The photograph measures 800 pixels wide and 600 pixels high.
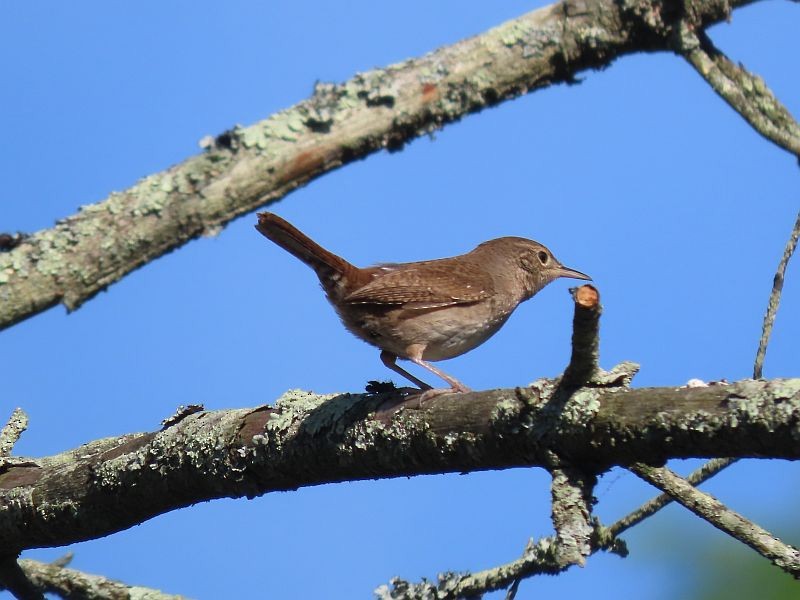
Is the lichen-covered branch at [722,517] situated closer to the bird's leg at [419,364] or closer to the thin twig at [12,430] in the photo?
the bird's leg at [419,364]

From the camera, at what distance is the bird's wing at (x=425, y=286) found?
15.6 ft

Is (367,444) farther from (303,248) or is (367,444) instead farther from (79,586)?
(303,248)

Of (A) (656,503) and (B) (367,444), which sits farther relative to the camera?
(B) (367,444)


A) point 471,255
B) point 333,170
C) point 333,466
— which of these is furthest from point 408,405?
point 471,255

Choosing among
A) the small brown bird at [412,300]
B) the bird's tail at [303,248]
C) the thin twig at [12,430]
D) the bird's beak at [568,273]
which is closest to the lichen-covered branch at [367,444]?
the thin twig at [12,430]

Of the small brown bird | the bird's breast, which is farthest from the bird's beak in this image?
the bird's breast

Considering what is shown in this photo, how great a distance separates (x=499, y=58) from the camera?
127 inches

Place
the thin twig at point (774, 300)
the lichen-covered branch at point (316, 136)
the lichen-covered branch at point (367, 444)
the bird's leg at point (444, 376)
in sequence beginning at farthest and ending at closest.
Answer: the bird's leg at point (444, 376)
the lichen-covered branch at point (316, 136)
the thin twig at point (774, 300)
the lichen-covered branch at point (367, 444)

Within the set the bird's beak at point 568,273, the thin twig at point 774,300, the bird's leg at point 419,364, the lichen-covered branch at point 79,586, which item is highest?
the bird's beak at point 568,273

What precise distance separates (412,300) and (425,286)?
0.18 meters

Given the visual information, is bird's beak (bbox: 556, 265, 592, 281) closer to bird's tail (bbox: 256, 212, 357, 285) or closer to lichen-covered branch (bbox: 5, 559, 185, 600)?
bird's tail (bbox: 256, 212, 357, 285)

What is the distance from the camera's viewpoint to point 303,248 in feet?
16.0

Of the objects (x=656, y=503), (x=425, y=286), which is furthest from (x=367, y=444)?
(x=425, y=286)

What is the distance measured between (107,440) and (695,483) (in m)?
2.04
